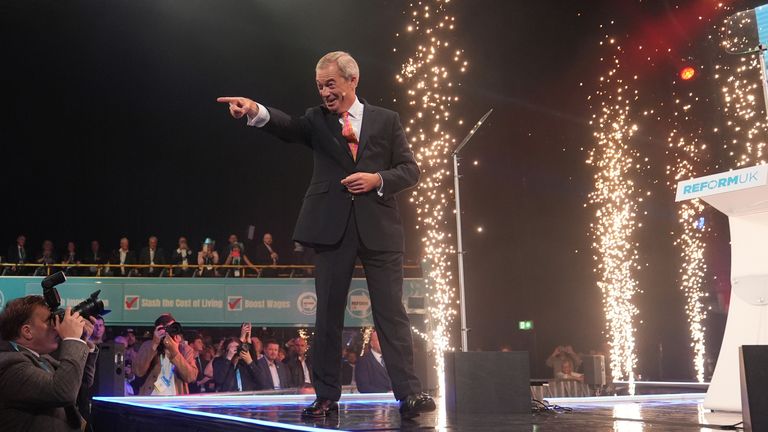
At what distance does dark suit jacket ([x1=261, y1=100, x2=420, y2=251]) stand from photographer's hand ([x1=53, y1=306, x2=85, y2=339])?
0.90 m

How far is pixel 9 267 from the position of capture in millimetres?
13398

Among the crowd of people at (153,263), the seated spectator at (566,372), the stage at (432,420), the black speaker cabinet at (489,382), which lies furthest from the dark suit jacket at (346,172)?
the crowd of people at (153,263)

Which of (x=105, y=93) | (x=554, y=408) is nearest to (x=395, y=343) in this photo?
(x=554, y=408)

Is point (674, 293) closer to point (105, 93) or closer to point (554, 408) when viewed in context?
point (554, 408)

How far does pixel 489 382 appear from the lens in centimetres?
255

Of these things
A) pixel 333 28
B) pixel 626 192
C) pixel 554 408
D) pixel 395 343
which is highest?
pixel 333 28

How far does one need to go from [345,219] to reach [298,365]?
306 inches

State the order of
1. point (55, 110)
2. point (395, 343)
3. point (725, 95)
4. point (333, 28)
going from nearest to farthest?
point (395, 343)
point (725, 95)
point (333, 28)
point (55, 110)

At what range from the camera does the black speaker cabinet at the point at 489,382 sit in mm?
2533

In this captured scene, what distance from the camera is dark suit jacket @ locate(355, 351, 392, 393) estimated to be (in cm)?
710

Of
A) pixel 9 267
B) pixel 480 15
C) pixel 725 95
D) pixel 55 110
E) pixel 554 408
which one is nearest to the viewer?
pixel 554 408

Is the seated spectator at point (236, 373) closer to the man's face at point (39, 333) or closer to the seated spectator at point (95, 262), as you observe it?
the man's face at point (39, 333)

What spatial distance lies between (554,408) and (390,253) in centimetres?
92

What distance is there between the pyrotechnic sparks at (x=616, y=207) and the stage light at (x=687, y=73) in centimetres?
119
